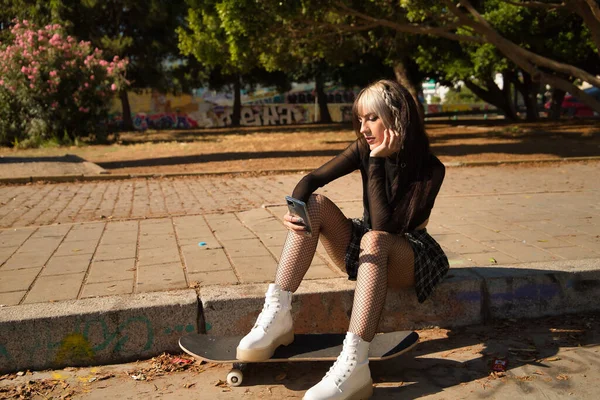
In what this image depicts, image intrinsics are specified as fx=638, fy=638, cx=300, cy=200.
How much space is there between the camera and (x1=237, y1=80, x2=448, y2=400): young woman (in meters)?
3.09

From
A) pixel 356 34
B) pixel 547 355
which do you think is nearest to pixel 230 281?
pixel 547 355

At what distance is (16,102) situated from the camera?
63.1ft

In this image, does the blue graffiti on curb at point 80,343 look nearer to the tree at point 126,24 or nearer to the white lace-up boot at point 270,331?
the white lace-up boot at point 270,331

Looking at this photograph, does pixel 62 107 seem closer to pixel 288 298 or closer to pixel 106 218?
pixel 106 218

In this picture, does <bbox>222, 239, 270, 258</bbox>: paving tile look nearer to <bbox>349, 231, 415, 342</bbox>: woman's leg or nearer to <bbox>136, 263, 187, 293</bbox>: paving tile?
<bbox>136, 263, 187, 293</bbox>: paving tile

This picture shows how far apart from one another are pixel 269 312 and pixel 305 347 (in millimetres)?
277

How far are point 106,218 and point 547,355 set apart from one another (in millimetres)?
4783

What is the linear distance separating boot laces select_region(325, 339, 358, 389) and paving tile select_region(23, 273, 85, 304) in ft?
5.55

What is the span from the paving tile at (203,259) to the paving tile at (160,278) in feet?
0.33

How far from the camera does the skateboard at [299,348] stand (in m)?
3.12

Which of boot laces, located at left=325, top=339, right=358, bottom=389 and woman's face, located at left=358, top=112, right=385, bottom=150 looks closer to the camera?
boot laces, located at left=325, top=339, right=358, bottom=389

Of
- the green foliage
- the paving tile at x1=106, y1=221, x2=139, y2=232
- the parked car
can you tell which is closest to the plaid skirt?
the paving tile at x1=106, y1=221, x2=139, y2=232

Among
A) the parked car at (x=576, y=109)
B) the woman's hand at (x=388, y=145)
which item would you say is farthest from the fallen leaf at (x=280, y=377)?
the parked car at (x=576, y=109)

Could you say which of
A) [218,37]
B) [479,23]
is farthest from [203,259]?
[218,37]
